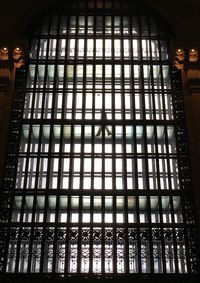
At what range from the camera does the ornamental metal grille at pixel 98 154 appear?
22484 mm

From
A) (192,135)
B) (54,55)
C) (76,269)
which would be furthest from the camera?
(54,55)

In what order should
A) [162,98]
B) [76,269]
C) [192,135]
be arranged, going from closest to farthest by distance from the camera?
[76,269] → [192,135] → [162,98]

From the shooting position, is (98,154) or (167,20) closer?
(98,154)

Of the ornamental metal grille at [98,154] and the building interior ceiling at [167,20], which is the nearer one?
the ornamental metal grille at [98,154]

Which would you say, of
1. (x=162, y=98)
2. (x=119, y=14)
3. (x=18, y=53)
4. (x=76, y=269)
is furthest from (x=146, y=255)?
(x=119, y=14)

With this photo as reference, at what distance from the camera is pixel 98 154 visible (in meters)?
25.2

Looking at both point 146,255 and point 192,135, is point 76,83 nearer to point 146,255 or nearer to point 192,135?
point 192,135

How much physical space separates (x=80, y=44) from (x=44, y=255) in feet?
37.0

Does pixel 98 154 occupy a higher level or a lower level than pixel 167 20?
lower

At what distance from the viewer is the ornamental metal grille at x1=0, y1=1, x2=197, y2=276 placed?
22.5m

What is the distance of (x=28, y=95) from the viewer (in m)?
27.2

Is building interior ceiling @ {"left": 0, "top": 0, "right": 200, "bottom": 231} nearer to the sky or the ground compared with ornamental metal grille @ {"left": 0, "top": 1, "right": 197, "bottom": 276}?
nearer to the sky

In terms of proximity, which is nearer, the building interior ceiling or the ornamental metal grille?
the ornamental metal grille

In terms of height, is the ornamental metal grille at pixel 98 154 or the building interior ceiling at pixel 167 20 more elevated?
the building interior ceiling at pixel 167 20
